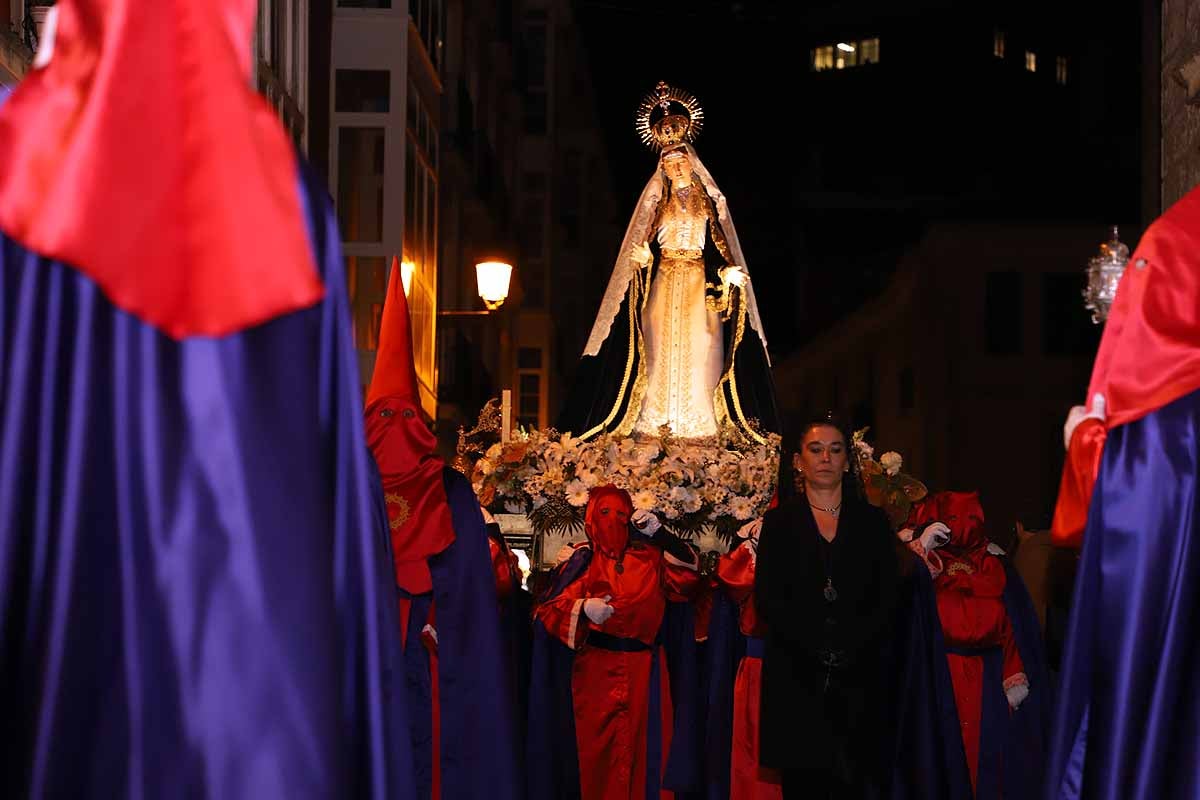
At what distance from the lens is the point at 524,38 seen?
3188 centimetres

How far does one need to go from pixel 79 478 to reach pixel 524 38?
30.3 m

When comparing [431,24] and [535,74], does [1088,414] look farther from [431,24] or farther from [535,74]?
[535,74]

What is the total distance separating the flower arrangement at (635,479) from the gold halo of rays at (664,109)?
3.34 meters

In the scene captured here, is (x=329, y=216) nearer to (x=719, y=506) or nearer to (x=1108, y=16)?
(x=719, y=506)

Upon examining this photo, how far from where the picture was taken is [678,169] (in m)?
11.6

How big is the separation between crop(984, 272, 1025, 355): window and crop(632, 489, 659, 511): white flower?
21.3 meters

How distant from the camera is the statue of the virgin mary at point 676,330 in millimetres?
11359

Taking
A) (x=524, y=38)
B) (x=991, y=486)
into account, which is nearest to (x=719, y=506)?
(x=991, y=486)

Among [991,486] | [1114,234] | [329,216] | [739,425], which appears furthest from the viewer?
[991,486]

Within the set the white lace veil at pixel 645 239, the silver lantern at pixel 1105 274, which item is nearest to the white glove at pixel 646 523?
the silver lantern at pixel 1105 274

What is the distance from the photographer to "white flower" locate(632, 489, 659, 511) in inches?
340

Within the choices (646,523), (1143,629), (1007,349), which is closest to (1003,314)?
(1007,349)

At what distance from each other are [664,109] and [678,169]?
70cm

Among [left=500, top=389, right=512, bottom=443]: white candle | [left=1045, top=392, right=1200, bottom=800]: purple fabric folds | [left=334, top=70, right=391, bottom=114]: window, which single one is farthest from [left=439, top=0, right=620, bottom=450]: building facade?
[left=1045, top=392, right=1200, bottom=800]: purple fabric folds
